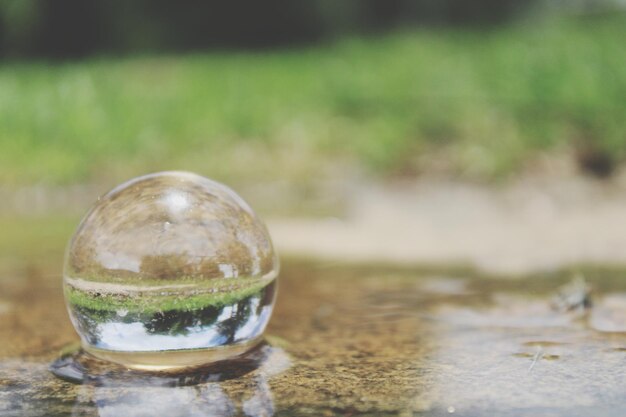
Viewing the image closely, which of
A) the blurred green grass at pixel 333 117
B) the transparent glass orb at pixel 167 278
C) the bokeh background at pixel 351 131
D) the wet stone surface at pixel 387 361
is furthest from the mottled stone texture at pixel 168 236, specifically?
the blurred green grass at pixel 333 117

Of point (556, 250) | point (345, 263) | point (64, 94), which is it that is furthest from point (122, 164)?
point (556, 250)

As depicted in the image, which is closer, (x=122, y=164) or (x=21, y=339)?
(x=21, y=339)

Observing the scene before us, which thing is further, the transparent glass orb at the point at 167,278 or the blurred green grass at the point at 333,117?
the blurred green grass at the point at 333,117

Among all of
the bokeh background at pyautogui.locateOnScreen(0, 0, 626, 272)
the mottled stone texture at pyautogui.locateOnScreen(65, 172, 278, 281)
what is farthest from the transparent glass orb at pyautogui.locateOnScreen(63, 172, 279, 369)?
the bokeh background at pyautogui.locateOnScreen(0, 0, 626, 272)

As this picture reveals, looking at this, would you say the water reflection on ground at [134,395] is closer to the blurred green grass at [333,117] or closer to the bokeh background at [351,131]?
the bokeh background at [351,131]

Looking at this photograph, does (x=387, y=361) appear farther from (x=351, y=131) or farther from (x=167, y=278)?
(x=351, y=131)

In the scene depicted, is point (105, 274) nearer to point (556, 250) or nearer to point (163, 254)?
point (163, 254)
